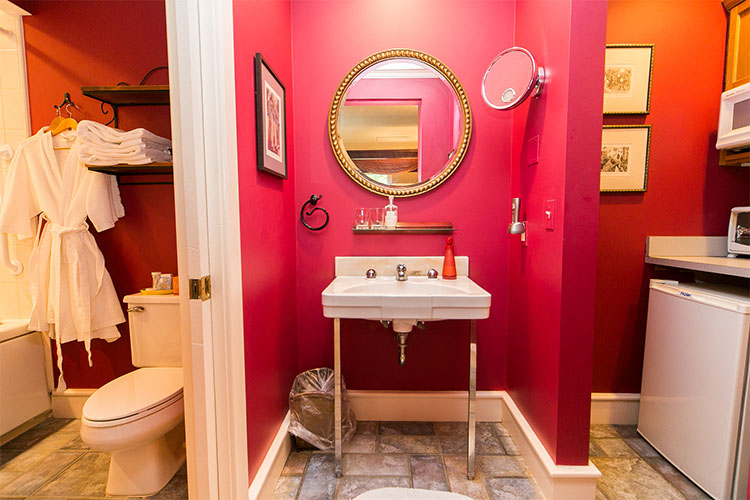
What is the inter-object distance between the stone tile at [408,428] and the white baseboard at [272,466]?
555mm

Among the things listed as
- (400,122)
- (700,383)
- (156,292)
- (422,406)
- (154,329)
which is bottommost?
(422,406)

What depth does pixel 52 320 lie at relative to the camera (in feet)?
6.12

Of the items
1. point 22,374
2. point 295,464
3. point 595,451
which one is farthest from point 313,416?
point 22,374

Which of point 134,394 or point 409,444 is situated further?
point 409,444

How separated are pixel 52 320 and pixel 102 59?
1481 mm

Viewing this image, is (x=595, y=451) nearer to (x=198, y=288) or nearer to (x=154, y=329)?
(x=198, y=288)

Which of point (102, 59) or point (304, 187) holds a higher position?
point (102, 59)

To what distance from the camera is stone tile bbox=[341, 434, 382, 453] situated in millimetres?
1814

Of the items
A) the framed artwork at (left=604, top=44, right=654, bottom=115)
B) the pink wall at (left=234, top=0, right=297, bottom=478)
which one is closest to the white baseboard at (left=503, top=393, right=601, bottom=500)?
the pink wall at (left=234, top=0, right=297, bottom=478)

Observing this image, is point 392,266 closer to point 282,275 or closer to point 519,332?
point 282,275

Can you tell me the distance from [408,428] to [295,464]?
2.21 ft

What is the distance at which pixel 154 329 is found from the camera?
181 centimetres


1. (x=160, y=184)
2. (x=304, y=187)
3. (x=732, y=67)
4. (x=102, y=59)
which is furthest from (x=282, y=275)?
(x=732, y=67)

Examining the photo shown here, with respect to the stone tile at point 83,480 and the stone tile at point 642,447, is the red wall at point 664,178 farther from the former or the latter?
the stone tile at point 83,480
